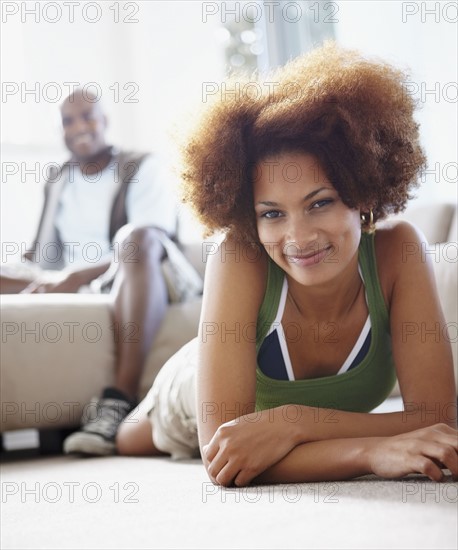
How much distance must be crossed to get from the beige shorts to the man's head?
5.72ft

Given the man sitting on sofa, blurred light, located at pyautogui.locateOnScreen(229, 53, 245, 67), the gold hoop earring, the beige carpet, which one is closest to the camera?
the beige carpet

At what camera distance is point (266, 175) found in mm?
1350

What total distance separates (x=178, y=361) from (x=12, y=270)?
1.17 metres

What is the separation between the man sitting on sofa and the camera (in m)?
2.35

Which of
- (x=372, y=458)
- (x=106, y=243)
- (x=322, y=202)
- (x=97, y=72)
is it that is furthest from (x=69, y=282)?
(x=97, y=72)

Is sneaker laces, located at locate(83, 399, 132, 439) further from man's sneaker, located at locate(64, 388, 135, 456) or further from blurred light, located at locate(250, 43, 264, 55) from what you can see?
blurred light, located at locate(250, 43, 264, 55)

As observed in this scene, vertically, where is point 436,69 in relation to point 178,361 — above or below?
above

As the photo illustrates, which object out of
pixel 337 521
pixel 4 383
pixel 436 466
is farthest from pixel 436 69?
pixel 337 521

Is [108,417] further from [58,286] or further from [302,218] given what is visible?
[302,218]

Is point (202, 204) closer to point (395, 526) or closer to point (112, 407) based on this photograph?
point (395, 526)

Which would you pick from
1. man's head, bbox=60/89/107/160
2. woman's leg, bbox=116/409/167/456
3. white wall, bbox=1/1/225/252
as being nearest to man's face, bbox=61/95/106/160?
man's head, bbox=60/89/107/160

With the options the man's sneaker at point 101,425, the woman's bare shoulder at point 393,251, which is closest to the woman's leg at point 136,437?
the man's sneaker at point 101,425

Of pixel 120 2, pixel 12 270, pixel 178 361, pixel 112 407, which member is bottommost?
pixel 112 407

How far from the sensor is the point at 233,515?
1032mm
